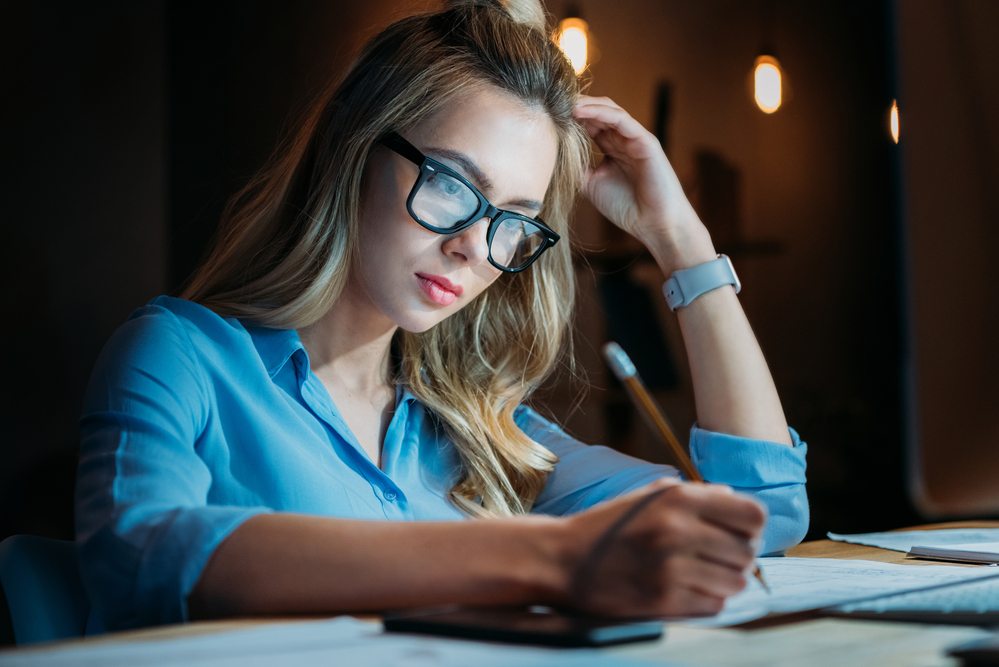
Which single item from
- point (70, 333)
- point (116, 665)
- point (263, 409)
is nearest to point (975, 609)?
point (116, 665)

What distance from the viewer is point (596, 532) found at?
59cm

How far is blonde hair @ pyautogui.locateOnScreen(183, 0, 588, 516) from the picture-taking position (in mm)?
1163

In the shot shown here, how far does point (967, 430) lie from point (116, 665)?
2096mm

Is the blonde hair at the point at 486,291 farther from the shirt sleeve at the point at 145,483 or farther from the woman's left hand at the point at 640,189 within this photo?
the shirt sleeve at the point at 145,483

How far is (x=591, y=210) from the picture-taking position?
2.32 metres

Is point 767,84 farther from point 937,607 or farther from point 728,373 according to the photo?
point 937,607

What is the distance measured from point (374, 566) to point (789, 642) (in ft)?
1.02

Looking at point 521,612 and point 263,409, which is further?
point 263,409

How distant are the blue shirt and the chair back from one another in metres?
0.16

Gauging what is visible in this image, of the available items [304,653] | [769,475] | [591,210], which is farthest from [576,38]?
[304,653]

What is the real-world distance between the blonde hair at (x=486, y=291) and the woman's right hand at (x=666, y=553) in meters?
0.70

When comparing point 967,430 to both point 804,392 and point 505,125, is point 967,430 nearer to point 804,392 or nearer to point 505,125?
point 804,392

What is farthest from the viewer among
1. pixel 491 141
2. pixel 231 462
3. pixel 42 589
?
pixel 491 141

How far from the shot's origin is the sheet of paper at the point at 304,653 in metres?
0.46
